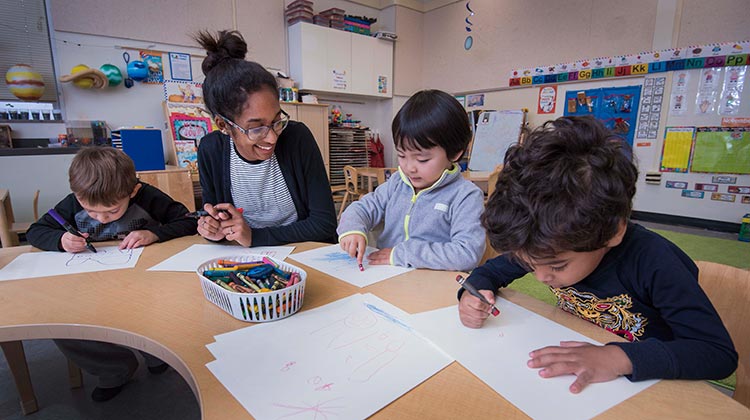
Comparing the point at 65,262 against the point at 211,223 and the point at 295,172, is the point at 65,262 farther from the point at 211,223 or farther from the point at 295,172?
the point at 295,172

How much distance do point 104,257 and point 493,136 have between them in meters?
4.52

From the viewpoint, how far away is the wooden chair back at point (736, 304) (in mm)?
705

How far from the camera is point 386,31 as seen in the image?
5395 millimetres

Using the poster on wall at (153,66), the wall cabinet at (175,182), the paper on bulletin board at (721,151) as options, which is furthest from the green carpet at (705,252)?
the poster on wall at (153,66)

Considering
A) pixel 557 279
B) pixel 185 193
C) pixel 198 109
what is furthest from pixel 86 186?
pixel 198 109

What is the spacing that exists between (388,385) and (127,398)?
1304 millimetres

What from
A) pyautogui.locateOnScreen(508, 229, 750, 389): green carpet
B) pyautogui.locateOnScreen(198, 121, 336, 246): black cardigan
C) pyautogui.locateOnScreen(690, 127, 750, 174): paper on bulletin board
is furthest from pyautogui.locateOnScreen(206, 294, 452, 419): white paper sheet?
pyautogui.locateOnScreen(690, 127, 750, 174): paper on bulletin board

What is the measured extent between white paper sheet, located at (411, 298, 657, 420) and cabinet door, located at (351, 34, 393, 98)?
182 inches

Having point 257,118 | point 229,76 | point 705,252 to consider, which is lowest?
point 705,252

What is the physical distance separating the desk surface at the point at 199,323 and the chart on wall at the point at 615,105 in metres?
4.04

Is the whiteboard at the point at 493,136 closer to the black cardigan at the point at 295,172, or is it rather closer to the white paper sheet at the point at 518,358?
the black cardigan at the point at 295,172

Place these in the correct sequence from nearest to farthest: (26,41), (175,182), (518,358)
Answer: (518,358)
(26,41)
(175,182)

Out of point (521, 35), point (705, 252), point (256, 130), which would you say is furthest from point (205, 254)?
point (521, 35)

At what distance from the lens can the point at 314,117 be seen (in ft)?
14.8
